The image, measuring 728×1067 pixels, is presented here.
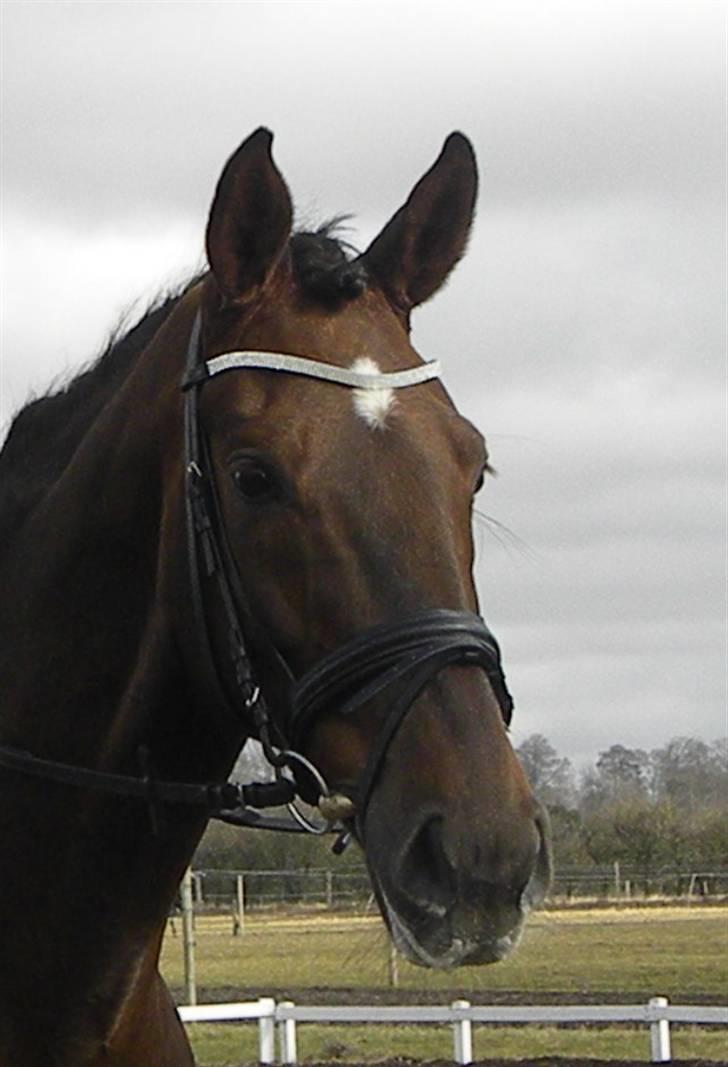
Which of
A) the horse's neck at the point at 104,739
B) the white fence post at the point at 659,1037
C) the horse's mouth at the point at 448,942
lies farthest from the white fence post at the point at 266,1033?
the horse's mouth at the point at 448,942

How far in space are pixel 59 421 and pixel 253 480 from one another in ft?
3.59

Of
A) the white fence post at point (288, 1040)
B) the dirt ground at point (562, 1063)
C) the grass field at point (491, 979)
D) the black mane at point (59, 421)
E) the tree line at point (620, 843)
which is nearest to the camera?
the black mane at point (59, 421)

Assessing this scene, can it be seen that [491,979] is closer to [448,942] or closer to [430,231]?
[430,231]

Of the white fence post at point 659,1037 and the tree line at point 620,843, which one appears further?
the tree line at point 620,843

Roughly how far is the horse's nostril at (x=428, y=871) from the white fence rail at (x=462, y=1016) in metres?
14.4

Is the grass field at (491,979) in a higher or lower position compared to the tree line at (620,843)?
lower

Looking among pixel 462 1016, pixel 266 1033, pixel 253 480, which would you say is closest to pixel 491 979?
pixel 266 1033

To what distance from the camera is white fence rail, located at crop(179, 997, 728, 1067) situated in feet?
59.5

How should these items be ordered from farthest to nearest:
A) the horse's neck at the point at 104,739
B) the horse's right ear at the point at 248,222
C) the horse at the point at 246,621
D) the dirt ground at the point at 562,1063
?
the dirt ground at the point at 562,1063 < the horse's neck at the point at 104,739 < the horse's right ear at the point at 248,222 < the horse at the point at 246,621

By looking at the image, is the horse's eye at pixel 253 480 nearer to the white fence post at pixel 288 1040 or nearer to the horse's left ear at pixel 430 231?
the horse's left ear at pixel 430 231

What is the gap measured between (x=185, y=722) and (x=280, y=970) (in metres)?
31.2

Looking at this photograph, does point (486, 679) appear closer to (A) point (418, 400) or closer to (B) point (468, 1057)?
(A) point (418, 400)

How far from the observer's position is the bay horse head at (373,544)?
3207mm

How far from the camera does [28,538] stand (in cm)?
444
